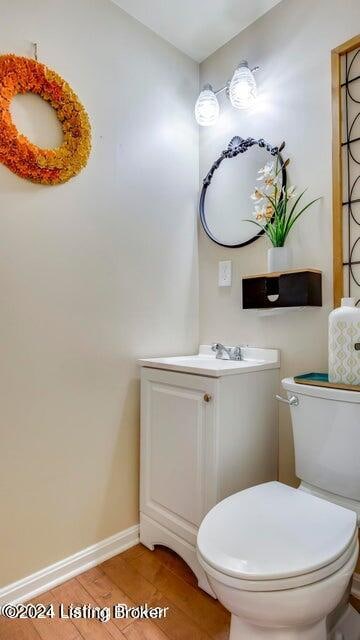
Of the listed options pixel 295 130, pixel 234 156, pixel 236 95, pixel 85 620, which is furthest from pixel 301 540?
pixel 236 95

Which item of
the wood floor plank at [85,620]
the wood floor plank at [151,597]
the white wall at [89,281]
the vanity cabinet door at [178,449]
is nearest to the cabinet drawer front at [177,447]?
the vanity cabinet door at [178,449]

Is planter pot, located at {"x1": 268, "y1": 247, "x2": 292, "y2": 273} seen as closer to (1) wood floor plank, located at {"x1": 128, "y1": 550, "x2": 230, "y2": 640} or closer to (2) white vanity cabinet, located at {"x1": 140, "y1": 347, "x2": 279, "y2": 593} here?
(2) white vanity cabinet, located at {"x1": 140, "y1": 347, "x2": 279, "y2": 593}

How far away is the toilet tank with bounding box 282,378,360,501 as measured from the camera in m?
1.14

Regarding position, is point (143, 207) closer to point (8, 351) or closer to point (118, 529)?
point (8, 351)

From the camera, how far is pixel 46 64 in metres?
1.39

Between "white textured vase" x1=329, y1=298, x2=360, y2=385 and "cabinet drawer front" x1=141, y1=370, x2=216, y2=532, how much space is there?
0.44 m

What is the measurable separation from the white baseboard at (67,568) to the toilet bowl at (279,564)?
29.2 inches

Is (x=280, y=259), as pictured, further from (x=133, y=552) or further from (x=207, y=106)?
(x=133, y=552)

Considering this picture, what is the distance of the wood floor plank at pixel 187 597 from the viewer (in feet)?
3.89

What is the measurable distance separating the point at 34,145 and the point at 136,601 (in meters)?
1.73

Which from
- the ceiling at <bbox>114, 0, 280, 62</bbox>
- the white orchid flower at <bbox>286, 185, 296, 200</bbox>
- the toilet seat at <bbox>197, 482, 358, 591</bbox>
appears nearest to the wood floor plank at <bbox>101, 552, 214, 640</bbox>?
the toilet seat at <bbox>197, 482, 358, 591</bbox>

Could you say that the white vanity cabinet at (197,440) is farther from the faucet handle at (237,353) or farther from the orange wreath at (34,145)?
the orange wreath at (34,145)

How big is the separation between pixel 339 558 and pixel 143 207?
1535 mm

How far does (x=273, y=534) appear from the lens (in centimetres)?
93
